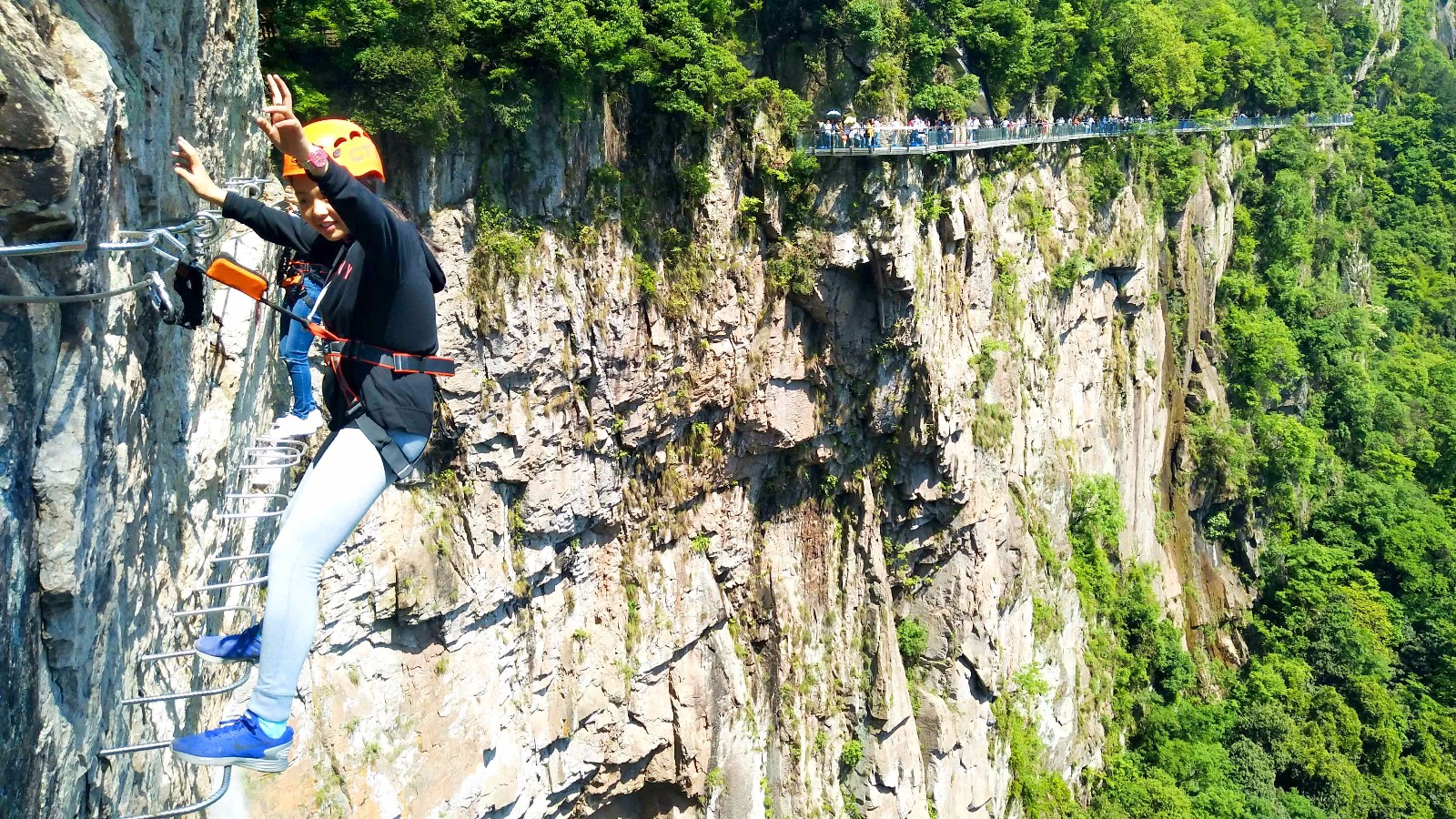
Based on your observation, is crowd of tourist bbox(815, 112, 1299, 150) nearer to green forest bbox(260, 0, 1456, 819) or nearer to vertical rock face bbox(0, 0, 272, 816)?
green forest bbox(260, 0, 1456, 819)

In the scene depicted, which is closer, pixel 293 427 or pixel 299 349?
pixel 299 349

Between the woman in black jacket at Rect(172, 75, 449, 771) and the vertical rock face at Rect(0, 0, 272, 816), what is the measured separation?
20.1 inches

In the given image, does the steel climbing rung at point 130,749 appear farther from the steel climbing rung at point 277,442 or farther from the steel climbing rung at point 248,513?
the steel climbing rung at point 277,442

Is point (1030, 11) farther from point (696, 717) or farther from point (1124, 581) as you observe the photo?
point (696, 717)

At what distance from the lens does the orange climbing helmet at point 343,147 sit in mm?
5738

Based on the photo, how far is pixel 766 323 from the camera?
2061 cm

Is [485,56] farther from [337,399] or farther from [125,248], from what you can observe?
[125,248]

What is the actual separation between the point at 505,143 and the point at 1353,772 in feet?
112

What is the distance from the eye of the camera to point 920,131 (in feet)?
67.0

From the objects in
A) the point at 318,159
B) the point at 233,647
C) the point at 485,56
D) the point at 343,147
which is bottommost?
the point at 233,647

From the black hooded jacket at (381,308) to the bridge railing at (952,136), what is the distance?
15.3 meters

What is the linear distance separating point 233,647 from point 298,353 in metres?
4.08

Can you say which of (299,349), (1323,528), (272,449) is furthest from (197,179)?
(1323,528)

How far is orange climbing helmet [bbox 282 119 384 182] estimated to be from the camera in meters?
5.74
